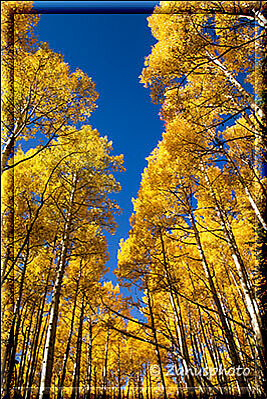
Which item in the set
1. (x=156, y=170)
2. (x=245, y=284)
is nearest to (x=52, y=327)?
(x=245, y=284)

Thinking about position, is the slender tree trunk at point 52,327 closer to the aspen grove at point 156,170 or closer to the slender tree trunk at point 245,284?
the aspen grove at point 156,170

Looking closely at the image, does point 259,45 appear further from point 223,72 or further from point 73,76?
point 73,76

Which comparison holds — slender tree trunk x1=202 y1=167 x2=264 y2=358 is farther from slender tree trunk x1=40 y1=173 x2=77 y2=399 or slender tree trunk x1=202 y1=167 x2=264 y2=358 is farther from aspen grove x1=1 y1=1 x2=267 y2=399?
slender tree trunk x1=40 y1=173 x2=77 y2=399

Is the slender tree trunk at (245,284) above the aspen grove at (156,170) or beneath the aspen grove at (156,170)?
beneath

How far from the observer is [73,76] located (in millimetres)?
2912

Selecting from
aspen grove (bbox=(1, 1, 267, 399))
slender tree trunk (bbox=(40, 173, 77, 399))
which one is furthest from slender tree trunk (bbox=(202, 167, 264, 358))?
slender tree trunk (bbox=(40, 173, 77, 399))

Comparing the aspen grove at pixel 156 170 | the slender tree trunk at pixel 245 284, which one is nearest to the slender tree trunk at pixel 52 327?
the aspen grove at pixel 156 170

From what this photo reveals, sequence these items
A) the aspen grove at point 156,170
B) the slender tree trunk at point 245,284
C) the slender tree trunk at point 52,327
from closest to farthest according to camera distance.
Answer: the slender tree trunk at point 245,284 → the aspen grove at point 156,170 → the slender tree trunk at point 52,327

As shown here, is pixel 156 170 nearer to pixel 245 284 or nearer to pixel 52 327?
pixel 245 284

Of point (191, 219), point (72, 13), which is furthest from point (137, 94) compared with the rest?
point (191, 219)

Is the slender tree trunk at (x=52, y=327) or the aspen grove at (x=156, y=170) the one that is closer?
the aspen grove at (x=156, y=170)

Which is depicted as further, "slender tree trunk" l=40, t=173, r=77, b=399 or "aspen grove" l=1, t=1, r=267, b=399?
"slender tree trunk" l=40, t=173, r=77, b=399

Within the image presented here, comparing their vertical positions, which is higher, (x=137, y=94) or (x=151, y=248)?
(x=137, y=94)

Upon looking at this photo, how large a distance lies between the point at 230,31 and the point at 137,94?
4.34ft
